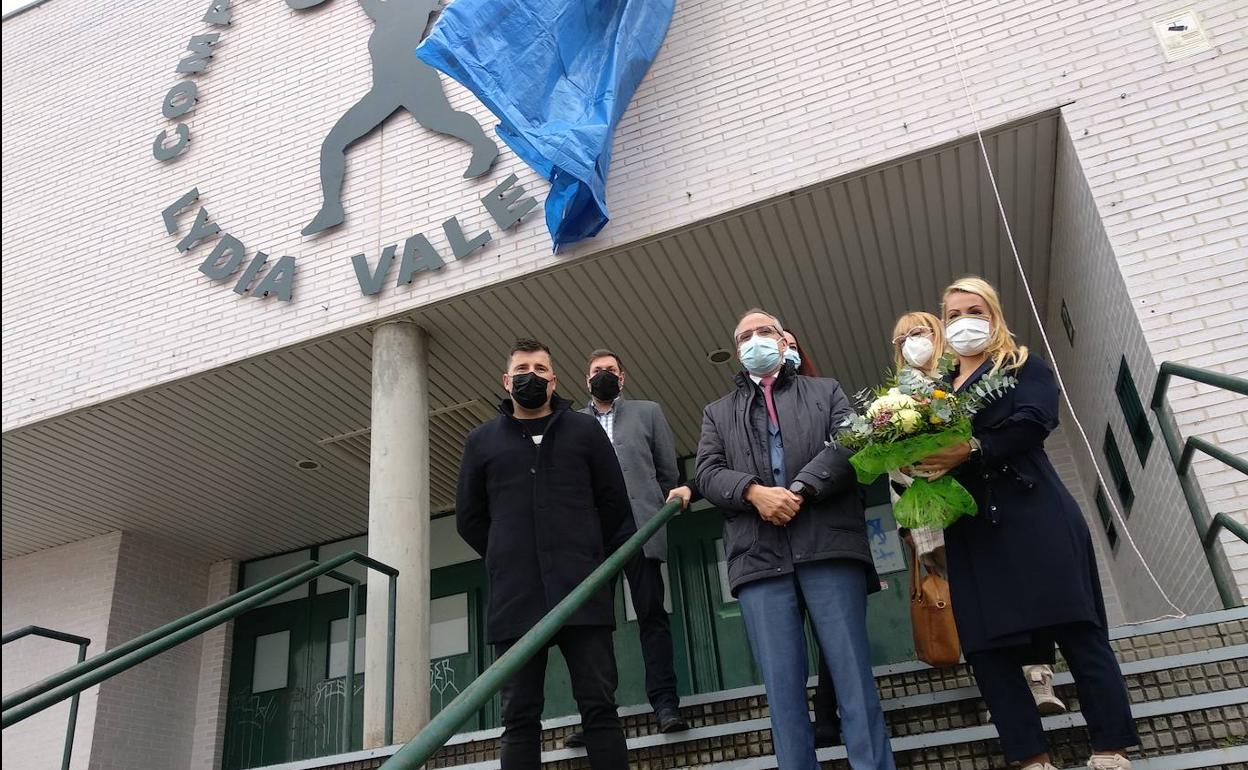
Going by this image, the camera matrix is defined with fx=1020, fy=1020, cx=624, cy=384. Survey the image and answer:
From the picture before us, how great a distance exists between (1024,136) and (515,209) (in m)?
3.07

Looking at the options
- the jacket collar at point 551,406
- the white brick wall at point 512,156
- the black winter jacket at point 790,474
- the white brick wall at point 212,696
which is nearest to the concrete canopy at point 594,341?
the white brick wall at point 512,156

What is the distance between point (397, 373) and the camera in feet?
21.9

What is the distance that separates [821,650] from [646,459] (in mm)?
1475

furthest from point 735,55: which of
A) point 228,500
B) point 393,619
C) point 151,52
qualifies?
point 228,500

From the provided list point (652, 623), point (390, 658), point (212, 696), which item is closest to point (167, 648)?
point (390, 658)

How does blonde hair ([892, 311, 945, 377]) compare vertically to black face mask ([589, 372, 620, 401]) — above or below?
below

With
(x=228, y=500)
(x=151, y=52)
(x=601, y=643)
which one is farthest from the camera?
(x=228, y=500)

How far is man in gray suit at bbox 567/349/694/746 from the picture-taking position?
4086mm

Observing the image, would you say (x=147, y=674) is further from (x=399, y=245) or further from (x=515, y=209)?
(x=515, y=209)

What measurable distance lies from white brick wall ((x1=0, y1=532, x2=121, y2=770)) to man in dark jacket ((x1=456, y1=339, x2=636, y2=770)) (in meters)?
6.97

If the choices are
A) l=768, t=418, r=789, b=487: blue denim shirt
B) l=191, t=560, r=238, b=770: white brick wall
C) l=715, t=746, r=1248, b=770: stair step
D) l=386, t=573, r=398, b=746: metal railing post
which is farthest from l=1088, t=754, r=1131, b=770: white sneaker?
l=191, t=560, r=238, b=770: white brick wall

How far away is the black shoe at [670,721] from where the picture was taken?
3.92m

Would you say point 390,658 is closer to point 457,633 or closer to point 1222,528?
point 457,633

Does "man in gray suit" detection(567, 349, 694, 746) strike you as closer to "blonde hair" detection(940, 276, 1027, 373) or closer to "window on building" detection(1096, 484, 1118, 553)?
"blonde hair" detection(940, 276, 1027, 373)
